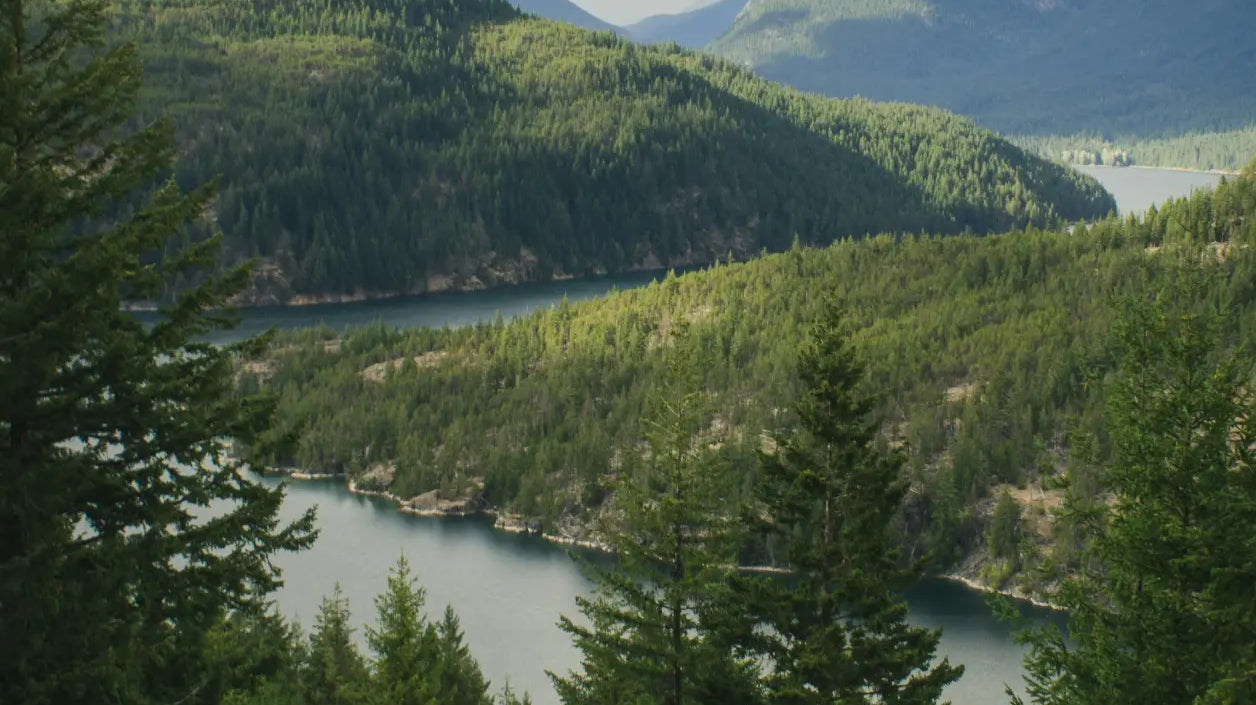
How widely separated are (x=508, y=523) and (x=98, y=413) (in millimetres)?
107226

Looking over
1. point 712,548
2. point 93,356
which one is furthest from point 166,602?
point 712,548

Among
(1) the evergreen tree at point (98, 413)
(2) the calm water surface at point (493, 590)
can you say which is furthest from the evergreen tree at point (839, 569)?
(2) the calm water surface at point (493, 590)

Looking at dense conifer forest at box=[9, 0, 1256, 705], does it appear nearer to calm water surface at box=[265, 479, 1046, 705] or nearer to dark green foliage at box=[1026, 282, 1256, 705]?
dark green foliage at box=[1026, 282, 1256, 705]

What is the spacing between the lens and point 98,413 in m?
23.5

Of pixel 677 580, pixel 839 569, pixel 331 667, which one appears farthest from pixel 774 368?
pixel 677 580

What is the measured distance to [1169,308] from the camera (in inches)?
1347

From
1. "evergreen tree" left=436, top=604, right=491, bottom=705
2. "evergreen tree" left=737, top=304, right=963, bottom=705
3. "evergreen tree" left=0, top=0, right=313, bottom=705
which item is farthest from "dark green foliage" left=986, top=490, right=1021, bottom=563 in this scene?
"evergreen tree" left=0, top=0, right=313, bottom=705

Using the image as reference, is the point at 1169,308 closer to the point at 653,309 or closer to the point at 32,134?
the point at 32,134

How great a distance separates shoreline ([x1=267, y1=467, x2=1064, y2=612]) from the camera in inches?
4250

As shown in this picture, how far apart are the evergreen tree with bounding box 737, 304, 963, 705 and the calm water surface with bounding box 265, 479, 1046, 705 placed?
156 feet

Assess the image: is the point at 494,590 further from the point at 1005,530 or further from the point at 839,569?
the point at 839,569

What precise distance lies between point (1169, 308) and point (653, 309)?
143 m

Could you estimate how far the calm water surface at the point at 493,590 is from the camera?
89.2m

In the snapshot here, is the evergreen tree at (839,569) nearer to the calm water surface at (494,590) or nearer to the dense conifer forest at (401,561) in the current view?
the dense conifer forest at (401,561)
